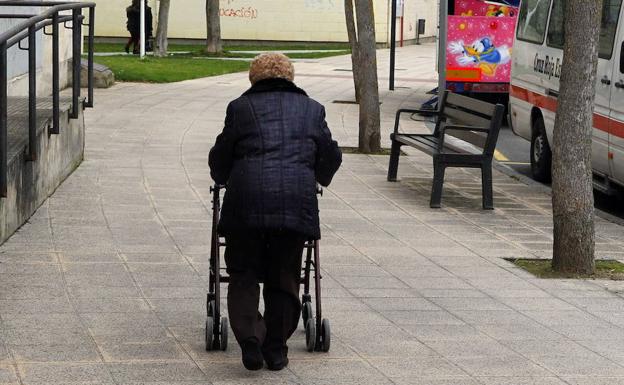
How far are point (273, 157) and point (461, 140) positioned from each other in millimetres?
7778

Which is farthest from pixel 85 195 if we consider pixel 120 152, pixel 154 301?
pixel 154 301

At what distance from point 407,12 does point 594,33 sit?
44.2m

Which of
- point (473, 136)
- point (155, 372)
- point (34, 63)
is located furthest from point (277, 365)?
point (473, 136)

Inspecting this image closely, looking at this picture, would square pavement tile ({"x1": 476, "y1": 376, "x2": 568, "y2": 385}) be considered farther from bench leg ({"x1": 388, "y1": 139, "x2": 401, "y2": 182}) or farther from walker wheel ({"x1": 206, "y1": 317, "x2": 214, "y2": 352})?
bench leg ({"x1": 388, "y1": 139, "x2": 401, "y2": 182})

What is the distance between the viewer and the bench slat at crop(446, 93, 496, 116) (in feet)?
42.7

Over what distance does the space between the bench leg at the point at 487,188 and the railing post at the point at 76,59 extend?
408cm

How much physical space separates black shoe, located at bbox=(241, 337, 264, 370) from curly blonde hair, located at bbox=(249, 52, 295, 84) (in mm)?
1317

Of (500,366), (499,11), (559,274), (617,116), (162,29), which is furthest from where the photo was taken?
(162,29)

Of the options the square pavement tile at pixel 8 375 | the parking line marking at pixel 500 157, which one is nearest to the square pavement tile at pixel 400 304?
the square pavement tile at pixel 8 375

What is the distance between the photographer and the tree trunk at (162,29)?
37031 millimetres

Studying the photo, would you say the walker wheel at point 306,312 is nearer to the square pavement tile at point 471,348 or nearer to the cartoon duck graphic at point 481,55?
the square pavement tile at point 471,348

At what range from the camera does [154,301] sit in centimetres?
822

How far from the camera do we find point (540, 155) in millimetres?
15531

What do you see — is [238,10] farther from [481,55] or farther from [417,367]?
[417,367]
